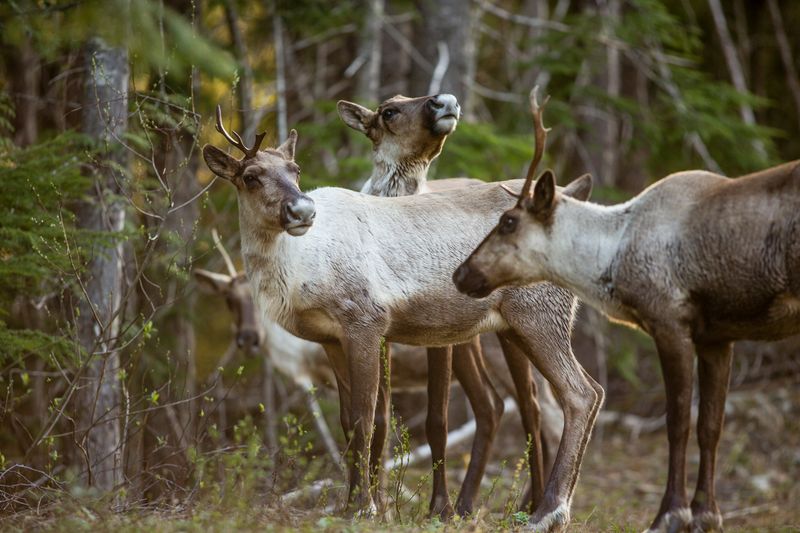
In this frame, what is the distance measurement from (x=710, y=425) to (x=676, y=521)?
Result: 616 millimetres

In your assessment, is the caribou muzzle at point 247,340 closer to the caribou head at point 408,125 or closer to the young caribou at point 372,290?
the caribou head at point 408,125

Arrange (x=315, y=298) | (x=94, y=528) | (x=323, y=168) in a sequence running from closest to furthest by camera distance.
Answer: (x=94, y=528), (x=315, y=298), (x=323, y=168)

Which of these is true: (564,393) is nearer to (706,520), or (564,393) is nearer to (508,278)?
(508,278)

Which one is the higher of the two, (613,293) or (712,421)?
(613,293)

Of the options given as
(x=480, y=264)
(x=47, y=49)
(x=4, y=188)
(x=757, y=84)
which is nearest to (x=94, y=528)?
(x=480, y=264)

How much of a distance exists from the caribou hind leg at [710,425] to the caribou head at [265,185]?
2.55 meters

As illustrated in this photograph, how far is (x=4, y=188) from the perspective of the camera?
723 centimetres

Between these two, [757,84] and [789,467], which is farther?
[757,84]

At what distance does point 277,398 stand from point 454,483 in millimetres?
4396

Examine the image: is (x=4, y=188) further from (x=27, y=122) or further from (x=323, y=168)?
(x=323, y=168)

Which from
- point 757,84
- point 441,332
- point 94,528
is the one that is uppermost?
point 757,84

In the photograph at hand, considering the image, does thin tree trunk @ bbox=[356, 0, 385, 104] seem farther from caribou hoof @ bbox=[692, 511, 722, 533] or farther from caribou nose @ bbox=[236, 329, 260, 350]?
caribou hoof @ bbox=[692, 511, 722, 533]

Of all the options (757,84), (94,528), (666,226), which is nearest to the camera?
(94,528)

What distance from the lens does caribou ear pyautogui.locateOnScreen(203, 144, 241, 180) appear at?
22.0ft
